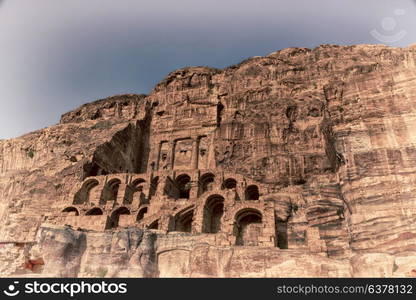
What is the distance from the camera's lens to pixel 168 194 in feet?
128

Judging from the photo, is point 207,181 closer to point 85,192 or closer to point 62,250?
point 85,192

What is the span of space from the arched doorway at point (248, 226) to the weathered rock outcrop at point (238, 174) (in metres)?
0.18

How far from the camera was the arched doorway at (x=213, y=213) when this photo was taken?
33.9 meters

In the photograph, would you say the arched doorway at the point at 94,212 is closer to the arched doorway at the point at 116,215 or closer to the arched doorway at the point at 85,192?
the arched doorway at the point at 116,215

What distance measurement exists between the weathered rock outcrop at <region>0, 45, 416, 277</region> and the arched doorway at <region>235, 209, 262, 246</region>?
0.60ft

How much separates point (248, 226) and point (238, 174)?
696 centimetres

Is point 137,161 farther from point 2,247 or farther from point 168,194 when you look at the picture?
point 2,247

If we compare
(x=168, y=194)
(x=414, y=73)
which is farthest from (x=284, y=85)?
(x=168, y=194)

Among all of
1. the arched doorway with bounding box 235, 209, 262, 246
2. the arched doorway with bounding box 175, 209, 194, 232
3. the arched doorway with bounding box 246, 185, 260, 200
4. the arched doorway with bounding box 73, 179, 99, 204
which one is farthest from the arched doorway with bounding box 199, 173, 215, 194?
the arched doorway with bounding box 73, 179, 99, 204

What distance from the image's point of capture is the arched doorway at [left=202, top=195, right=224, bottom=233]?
1335 inches

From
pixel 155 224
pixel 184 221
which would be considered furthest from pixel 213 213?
pixel 155 224

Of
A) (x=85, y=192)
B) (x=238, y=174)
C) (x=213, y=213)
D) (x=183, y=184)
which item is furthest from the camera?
(x=183, y=184)

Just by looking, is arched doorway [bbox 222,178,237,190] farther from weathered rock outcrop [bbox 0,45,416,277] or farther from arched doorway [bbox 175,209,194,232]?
arched doorway [bbox 175,209,194,232]

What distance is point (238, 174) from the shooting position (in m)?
38.4
